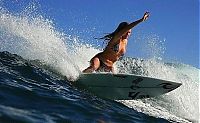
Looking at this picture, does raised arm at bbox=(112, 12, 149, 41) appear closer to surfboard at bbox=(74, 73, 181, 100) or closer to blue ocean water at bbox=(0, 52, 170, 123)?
surfboard at bbox=(74, 73, 181, 100)

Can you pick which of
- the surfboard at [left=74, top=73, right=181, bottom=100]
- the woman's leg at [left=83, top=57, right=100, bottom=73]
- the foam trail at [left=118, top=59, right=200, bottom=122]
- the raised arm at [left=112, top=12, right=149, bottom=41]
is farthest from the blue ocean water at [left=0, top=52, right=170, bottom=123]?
the raised arm at [left=112, top=12, right=149, bottom=41]

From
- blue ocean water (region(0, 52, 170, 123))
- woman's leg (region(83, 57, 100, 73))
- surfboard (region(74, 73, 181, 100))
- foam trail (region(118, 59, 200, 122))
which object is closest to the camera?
blue ocean water (region(0, 52, 170, 123))

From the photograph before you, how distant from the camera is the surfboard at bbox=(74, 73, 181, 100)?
34.1 feet

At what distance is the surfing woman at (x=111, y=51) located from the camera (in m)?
11.2

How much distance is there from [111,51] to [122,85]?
1392mm

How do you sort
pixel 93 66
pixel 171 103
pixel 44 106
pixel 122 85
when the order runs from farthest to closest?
pixel 171 103 < pixel 93 66 < pixel 122 85 < pixel 44 106

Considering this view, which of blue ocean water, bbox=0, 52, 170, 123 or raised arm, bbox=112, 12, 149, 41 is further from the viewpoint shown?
raised arm, bbox=112, 12, 149, 41

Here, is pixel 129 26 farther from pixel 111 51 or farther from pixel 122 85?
pixel 122 85

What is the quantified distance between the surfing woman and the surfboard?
64cm

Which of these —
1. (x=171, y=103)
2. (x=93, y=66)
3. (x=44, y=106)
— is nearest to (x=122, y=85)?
(x=93, y=66)

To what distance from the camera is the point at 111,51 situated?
11.5m

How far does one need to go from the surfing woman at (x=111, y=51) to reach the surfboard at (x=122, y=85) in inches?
25.2

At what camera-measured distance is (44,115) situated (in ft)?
19.8

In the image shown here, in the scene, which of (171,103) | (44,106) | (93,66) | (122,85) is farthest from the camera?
(171,103)
